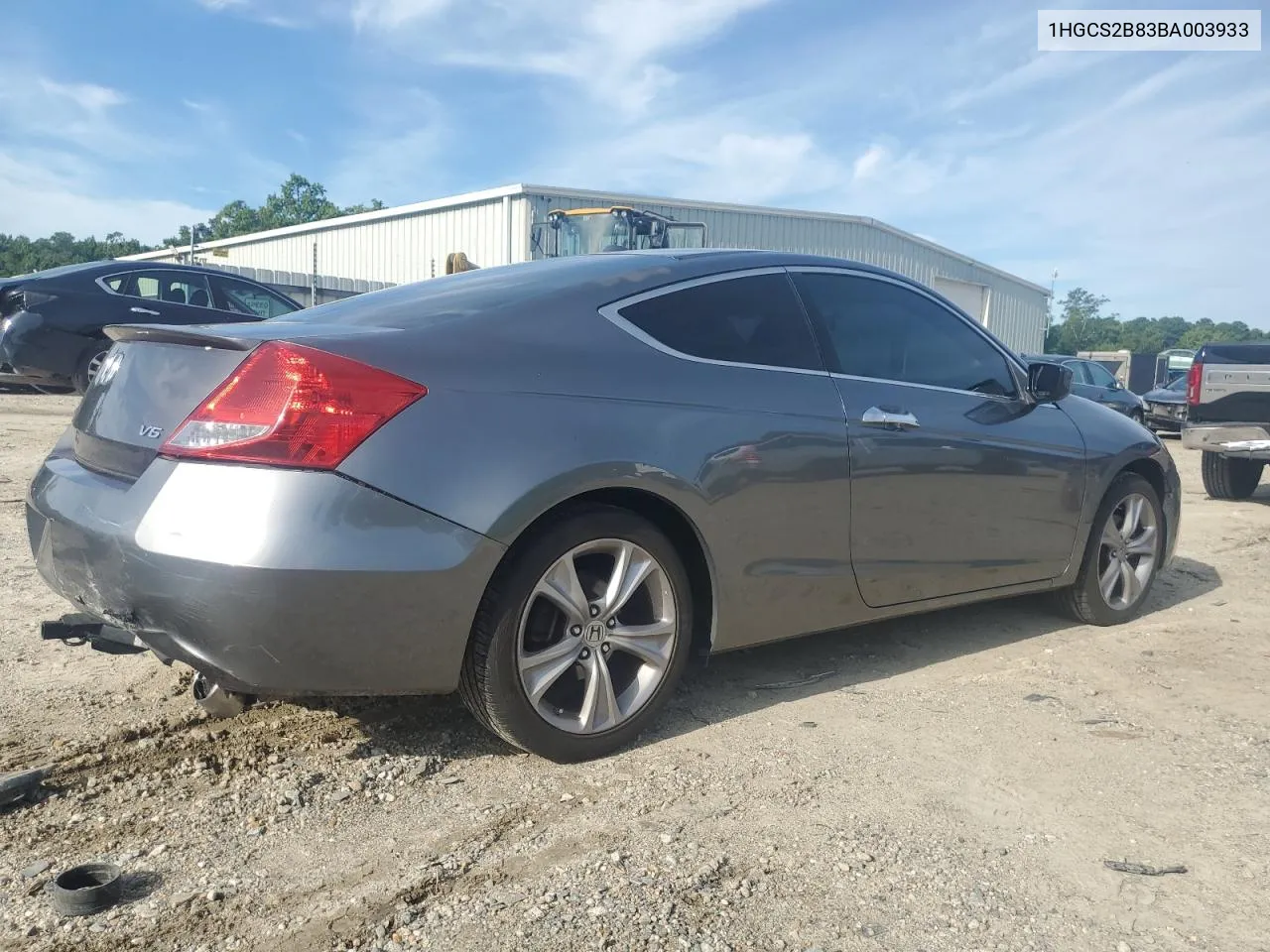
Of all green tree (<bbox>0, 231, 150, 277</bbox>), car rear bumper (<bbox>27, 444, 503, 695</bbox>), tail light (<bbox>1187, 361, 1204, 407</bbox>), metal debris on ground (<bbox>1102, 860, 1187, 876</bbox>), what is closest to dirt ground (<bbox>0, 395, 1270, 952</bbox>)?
metal debris on ground (<bbox>1102, 860, 1187, 876</bbox>)

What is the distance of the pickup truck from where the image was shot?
901cm

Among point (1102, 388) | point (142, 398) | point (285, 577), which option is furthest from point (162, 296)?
point (1102, 388)

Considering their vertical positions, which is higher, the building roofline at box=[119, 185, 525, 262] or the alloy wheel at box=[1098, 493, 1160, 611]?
the building roofline at box=[119, 185, 525, 262]

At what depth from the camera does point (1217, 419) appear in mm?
9320

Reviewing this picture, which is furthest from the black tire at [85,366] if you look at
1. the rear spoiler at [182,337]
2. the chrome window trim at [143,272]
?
the rear spoiler at [182,337]

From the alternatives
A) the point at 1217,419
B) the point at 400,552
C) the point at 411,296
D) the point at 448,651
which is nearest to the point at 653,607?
the point at 448,651

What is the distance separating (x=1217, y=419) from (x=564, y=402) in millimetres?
8540

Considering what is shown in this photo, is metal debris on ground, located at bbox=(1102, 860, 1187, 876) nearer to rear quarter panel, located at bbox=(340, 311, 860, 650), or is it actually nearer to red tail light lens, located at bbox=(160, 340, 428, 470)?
rear quarter panel, located at bbox=(340, 311, 860, 650)

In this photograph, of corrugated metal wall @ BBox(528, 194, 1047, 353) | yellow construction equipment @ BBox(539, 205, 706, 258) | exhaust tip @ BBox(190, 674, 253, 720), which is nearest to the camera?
exhaust tip @ BBox(190, 674, 253, 720)

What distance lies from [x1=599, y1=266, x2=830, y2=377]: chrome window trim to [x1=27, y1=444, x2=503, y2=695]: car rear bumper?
87 cm

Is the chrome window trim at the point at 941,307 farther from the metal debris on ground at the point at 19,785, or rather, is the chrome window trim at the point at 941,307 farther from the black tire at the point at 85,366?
the black tire at the point at 85,366

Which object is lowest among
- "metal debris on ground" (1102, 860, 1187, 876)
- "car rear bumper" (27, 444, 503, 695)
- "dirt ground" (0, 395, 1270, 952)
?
"metal debris on ground" (1102, 860, 1187, 876)

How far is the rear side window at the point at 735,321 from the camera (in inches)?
126

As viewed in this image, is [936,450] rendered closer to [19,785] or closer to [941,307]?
[941,307]
